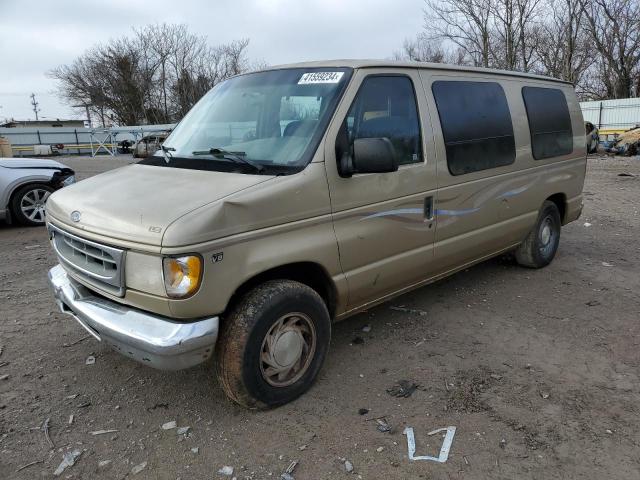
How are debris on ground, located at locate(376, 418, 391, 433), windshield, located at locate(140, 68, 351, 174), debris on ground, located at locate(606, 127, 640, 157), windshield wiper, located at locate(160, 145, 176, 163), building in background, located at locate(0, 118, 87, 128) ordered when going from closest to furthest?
debris on ground, located at locate(376, 418, 391, 433), windshield, located at locate(140, 68, 351, 174), windshield wiper, located at locate(160, 145, 176, 163), debris on ground, located at locate(606, 127, 640, 157), building in background, located at locate(0, 118, 87, 128)

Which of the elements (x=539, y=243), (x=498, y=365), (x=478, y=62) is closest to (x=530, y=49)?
(x=478, y=62)

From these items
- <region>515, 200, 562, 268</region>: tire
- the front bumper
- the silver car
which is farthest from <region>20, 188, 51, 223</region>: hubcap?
<region>515, 200, 562, 268</region>: tire

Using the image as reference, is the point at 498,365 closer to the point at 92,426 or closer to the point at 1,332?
the point at 92,426

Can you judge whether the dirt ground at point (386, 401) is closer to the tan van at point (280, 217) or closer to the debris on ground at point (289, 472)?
the debris on ground at point (289, 472)

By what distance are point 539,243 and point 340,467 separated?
13.1ft

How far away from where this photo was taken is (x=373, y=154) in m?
3.17

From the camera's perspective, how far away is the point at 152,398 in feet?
11.1

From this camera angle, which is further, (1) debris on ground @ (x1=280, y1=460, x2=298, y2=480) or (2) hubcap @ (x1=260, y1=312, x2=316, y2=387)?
(2) hubcap @ (x1=260, y1=312, x2=316, y2=387)

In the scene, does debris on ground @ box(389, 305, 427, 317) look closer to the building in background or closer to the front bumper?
the front bumper

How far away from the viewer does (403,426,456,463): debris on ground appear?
2754 millimetres

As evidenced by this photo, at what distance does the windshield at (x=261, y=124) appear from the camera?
3254 mm

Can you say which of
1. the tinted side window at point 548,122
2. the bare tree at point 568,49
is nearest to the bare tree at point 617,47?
the bare tree at point 568,49

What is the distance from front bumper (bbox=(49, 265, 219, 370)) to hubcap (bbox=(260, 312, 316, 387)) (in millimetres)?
419

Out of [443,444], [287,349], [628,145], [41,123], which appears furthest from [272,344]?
[41,123]
